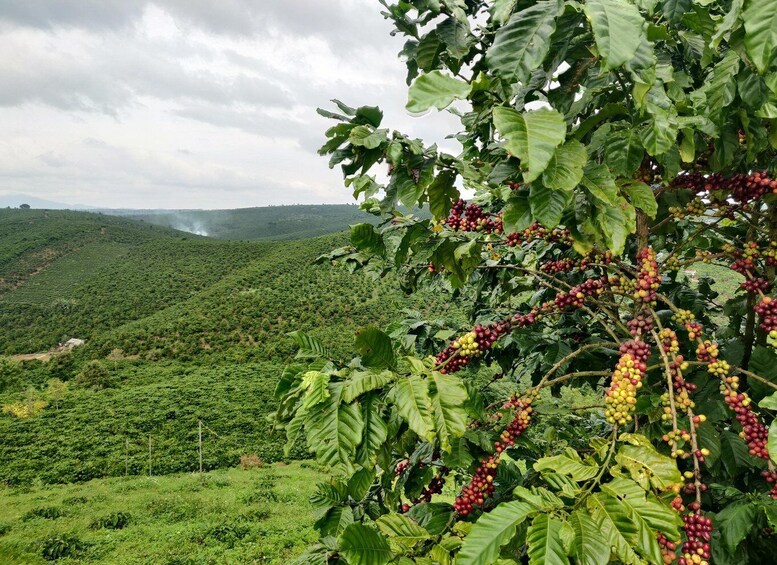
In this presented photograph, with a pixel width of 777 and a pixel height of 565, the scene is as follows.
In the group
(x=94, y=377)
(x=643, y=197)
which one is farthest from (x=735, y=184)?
(x=94, y=377)

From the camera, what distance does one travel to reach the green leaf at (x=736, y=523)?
1.81m

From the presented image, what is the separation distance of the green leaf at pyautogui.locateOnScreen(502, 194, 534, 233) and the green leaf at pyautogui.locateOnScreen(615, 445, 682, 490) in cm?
82

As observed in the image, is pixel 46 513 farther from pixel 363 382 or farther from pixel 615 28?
pixel 615 28

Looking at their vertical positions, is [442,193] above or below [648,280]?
above

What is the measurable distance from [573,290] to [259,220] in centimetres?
18737

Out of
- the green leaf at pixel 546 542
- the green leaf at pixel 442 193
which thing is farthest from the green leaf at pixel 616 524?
the green leaf at pixel 442 193

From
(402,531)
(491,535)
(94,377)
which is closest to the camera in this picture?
(491,535)

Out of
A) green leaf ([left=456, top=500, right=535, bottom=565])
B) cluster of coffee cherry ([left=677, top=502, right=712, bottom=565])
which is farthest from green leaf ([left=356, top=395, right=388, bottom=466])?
cluster of coffee cherry ([left=677, top=502, right=712, bottom=565])

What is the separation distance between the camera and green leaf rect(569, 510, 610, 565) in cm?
120

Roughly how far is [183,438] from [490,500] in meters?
26.8

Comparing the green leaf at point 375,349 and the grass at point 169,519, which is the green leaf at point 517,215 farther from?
the grass at point 169,519

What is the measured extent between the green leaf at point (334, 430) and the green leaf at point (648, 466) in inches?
34.3

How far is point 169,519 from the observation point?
636 inches

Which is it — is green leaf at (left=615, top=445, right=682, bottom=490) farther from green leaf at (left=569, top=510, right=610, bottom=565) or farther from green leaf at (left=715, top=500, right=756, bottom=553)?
green leaf at (left=715, top=500, right=756, bottom=553)
